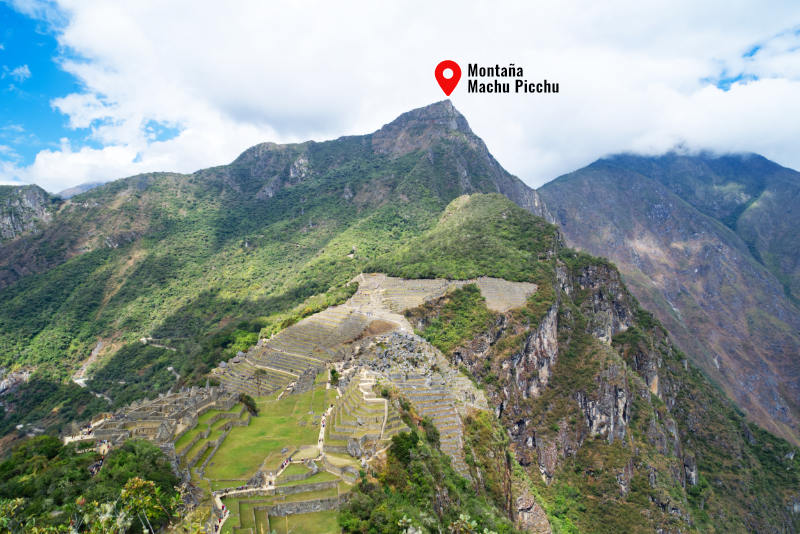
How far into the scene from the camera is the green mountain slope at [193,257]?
89.4 m

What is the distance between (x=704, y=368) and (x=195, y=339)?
171m

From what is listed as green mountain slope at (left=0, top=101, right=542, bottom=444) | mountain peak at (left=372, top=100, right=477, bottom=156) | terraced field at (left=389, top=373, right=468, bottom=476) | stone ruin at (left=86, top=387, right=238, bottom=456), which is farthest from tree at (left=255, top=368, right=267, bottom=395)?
mountain peak at (left=372, top=100, right=477, bottom=156)

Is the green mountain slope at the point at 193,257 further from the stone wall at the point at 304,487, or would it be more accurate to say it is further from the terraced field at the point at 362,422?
the stone wall at the point at 304,487

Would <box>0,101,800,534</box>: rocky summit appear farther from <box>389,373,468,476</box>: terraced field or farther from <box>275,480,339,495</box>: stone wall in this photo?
<box>389,373,468,476</box>: terraced field

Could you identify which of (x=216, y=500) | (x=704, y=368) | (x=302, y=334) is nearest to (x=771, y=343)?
(x=704, y=368)

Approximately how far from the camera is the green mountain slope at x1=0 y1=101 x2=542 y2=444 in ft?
293

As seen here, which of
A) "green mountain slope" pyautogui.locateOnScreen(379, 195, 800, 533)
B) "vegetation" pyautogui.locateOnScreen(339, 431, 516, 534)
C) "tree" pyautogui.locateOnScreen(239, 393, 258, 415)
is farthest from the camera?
"green mountain slope" pyautogui.locateOnScreen(379, 195, 800, 533)

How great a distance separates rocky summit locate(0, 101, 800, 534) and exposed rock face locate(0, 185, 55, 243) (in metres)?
0.79

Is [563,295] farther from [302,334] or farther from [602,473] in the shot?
[302,334]

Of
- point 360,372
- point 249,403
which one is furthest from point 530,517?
point 249,403

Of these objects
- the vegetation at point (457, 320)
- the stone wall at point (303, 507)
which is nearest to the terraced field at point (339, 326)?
the vegetation at point (457, 320)

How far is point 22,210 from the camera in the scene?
153m

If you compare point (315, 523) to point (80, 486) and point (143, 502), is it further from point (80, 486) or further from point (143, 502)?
point (80, 486)

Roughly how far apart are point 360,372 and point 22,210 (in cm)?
17259
